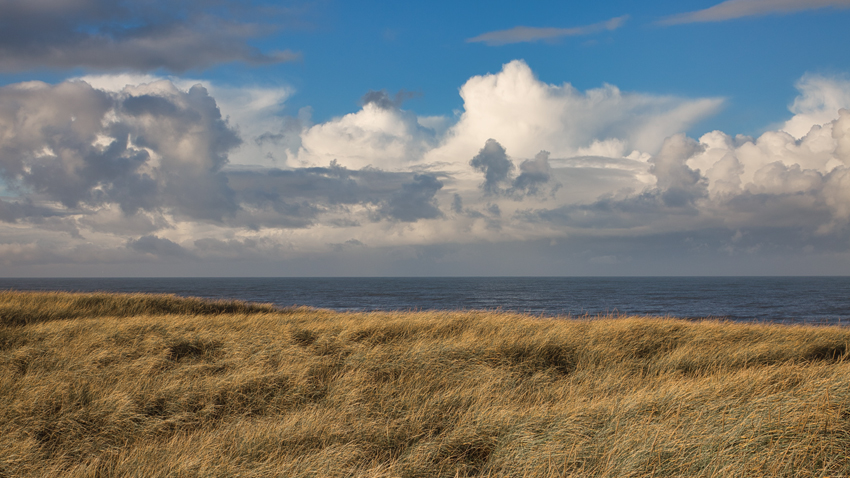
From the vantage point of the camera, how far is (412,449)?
16.6 ft

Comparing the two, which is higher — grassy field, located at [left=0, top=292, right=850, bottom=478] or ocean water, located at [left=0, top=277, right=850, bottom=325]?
grassy field, located at [left=0, top=292, right=850, bottom=478]

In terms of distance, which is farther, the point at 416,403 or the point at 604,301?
the point at 604,301

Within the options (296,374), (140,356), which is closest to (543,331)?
(296,374)

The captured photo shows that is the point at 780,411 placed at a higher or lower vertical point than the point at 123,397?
higher

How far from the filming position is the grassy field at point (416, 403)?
4590mm

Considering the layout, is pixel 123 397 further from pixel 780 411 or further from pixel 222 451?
pixel 780 411

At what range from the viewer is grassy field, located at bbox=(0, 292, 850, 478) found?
15.1ft

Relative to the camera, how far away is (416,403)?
21.9 feet

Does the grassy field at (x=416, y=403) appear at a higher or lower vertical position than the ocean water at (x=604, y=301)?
higher

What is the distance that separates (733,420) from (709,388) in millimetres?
1395

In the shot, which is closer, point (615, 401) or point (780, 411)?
point (780, 411)

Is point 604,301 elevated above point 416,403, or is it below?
below

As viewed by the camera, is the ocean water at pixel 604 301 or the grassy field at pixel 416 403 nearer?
the grassy field at pixel 416 403

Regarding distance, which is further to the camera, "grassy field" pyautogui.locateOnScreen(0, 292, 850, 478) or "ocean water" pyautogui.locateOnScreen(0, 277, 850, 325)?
"ocean water" pyautogui.locateOnScreen(0, 277, 850, 325)
